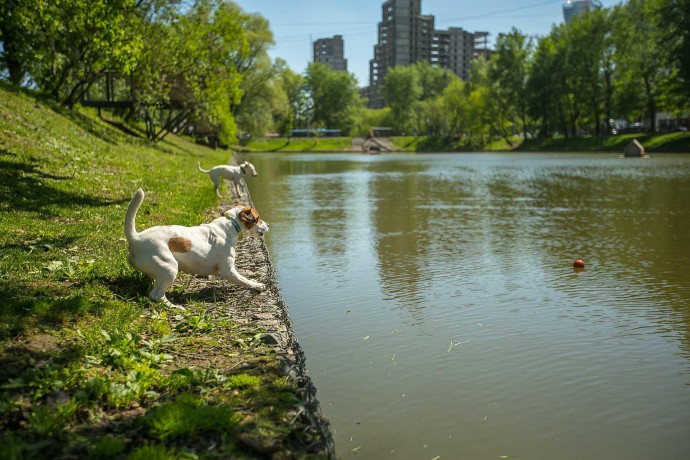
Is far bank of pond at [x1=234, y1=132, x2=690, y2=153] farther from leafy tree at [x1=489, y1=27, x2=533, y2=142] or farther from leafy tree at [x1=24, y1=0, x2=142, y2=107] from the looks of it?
leafy tree at [x1=24, y1=0, x2=142, y2=107]

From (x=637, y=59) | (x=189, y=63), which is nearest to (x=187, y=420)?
(x=189, y=63)

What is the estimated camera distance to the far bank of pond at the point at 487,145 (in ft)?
216

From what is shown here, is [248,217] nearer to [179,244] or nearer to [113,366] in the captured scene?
[179,244]

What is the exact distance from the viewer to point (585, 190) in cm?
2533

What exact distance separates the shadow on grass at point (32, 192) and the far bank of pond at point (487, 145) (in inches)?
2424

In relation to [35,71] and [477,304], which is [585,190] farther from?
[35,71]

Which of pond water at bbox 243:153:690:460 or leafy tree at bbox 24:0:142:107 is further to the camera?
leafy tree at bbox 24:0:142:107

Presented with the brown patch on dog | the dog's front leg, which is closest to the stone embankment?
the dog's front leg

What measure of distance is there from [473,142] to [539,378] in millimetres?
106900

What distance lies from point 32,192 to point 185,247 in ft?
22.6

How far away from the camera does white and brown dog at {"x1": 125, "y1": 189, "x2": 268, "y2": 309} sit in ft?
22.2

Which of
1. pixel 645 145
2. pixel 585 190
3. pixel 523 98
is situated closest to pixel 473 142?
pixel 523 98

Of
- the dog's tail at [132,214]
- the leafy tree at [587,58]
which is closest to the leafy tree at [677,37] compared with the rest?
→ the leafy tree at [587,58]

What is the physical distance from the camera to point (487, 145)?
107188 millimetres
